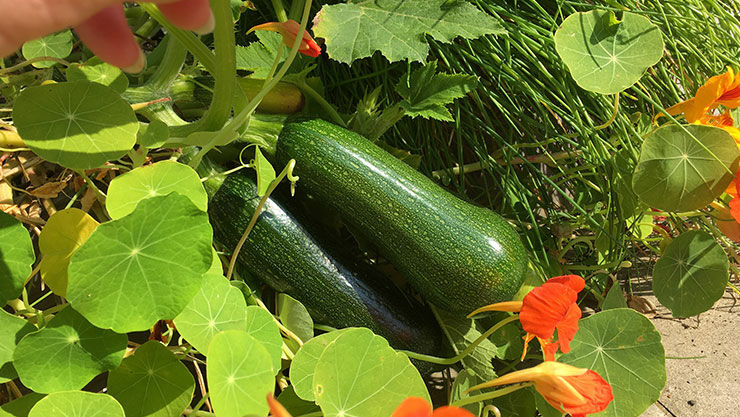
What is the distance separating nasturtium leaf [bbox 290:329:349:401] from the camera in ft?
3.06

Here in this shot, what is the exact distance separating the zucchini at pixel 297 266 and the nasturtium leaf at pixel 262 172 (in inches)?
4.6

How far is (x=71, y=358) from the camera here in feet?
2.80

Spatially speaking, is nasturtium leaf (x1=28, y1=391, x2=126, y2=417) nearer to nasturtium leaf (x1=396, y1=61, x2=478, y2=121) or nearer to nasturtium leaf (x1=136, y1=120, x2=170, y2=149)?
nasturtium leaf (x1=136, y1=120, x2=170, y2=149)

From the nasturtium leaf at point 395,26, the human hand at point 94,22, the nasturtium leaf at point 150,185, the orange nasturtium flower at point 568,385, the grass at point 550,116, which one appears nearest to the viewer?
the human hand at point 94,22

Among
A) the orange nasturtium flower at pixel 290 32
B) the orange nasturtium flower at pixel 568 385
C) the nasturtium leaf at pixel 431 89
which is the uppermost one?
the orange nasturtium flower at pixel 290 32

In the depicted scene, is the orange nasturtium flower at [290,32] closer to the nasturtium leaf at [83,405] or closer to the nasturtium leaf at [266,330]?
the nasturtium leaf at [266,330]

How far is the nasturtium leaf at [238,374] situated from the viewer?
→ 790 mm

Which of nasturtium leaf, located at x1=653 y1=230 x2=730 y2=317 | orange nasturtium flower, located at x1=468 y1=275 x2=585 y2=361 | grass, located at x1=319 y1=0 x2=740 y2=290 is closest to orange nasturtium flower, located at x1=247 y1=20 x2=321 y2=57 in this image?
grass, located at x1=319 y1=0 x2=740 y2=290

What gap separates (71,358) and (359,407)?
1.35ft

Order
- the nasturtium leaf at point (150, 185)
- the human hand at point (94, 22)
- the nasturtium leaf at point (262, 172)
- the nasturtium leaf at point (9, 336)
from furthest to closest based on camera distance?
the nasturtium leaf at point (262, 172) < the nasturtium leaf at point (150, 185) < the nasturtium leaf at point (9, 336) < the human hand at point (94, 22)

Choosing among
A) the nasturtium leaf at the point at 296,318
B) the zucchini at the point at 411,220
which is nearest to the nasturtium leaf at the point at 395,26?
the zucchini at the point at 411,220

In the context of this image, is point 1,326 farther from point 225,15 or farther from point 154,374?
point 225,15

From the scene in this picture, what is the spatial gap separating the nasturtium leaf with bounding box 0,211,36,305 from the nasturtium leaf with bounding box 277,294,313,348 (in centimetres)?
44

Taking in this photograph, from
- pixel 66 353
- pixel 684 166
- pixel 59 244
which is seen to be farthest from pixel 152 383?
pixel 684 166
